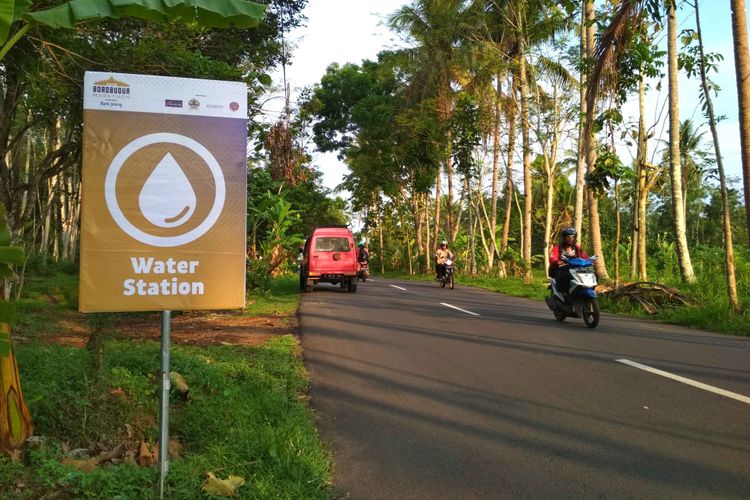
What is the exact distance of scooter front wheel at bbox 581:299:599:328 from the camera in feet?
32.5

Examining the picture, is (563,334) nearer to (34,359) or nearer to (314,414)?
(314,414)

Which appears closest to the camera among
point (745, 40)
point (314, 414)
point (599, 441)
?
point (599, 441)

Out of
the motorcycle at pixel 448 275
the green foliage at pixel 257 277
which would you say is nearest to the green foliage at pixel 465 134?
the motorcycle at pixel 448 275

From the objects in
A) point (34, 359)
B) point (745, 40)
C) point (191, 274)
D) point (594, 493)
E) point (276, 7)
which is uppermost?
point (276, 7)

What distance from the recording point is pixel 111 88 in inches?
129

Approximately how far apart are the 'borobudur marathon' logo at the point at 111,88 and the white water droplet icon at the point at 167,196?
0.40 m

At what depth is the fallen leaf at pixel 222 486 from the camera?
3.23 metres

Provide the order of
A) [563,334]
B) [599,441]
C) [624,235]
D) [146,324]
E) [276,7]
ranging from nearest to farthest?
[599,441], [563,334], [146,324], [276,7], [624,235]

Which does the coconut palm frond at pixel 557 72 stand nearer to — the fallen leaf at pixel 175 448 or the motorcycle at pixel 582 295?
the motorcycle at pixel 582 295

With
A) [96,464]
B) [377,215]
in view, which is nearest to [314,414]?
[96,464]

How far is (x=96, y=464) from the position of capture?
11.8 feet

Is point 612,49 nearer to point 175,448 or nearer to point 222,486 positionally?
point 175,448

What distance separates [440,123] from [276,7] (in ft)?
52.5

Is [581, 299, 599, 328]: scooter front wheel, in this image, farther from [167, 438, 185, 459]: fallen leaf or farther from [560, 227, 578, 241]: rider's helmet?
[167, 438, 185, 459]: fallen leaf
